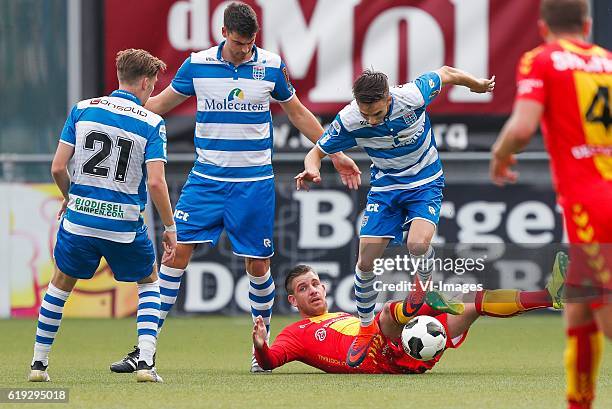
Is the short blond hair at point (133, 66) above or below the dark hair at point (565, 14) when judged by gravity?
below

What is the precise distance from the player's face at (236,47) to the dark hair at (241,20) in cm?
3

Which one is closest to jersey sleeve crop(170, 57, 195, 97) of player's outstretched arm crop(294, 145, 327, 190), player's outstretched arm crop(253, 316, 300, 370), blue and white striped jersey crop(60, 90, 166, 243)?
player's outstretched arm crop(294, 145, 327, 190)

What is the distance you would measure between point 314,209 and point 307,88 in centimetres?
128

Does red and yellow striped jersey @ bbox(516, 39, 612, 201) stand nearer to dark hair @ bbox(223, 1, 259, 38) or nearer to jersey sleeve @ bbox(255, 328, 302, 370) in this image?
jersey sleeve @ bbox(255, 328, 302, 370)

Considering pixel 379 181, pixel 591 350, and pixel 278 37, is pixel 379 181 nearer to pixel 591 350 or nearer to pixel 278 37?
pixel 591 350

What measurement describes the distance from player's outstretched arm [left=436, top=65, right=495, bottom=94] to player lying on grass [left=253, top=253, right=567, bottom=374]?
1136 millimetres

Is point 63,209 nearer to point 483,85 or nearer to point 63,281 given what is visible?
point 63,281

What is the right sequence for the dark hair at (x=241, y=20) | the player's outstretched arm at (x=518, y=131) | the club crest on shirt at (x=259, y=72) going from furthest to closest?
the club crest on shirt at (x=259, y=72)
the dark hair at (x=241, y=20)
the player's outstretched arm at (x=518, y=131)

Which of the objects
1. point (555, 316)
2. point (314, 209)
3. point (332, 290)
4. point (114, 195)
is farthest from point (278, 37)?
point (114, 195)

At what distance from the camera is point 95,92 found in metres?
13.6

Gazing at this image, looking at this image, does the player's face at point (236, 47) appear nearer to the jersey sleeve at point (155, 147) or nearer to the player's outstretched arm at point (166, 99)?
the player's outstretched arm at point (166, 99)

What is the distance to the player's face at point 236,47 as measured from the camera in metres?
7.92

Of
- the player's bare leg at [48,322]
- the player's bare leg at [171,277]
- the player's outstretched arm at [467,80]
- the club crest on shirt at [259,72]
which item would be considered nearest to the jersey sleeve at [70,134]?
the player's bare leg at [48,322]

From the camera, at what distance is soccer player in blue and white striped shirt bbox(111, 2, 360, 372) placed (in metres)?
8.07
